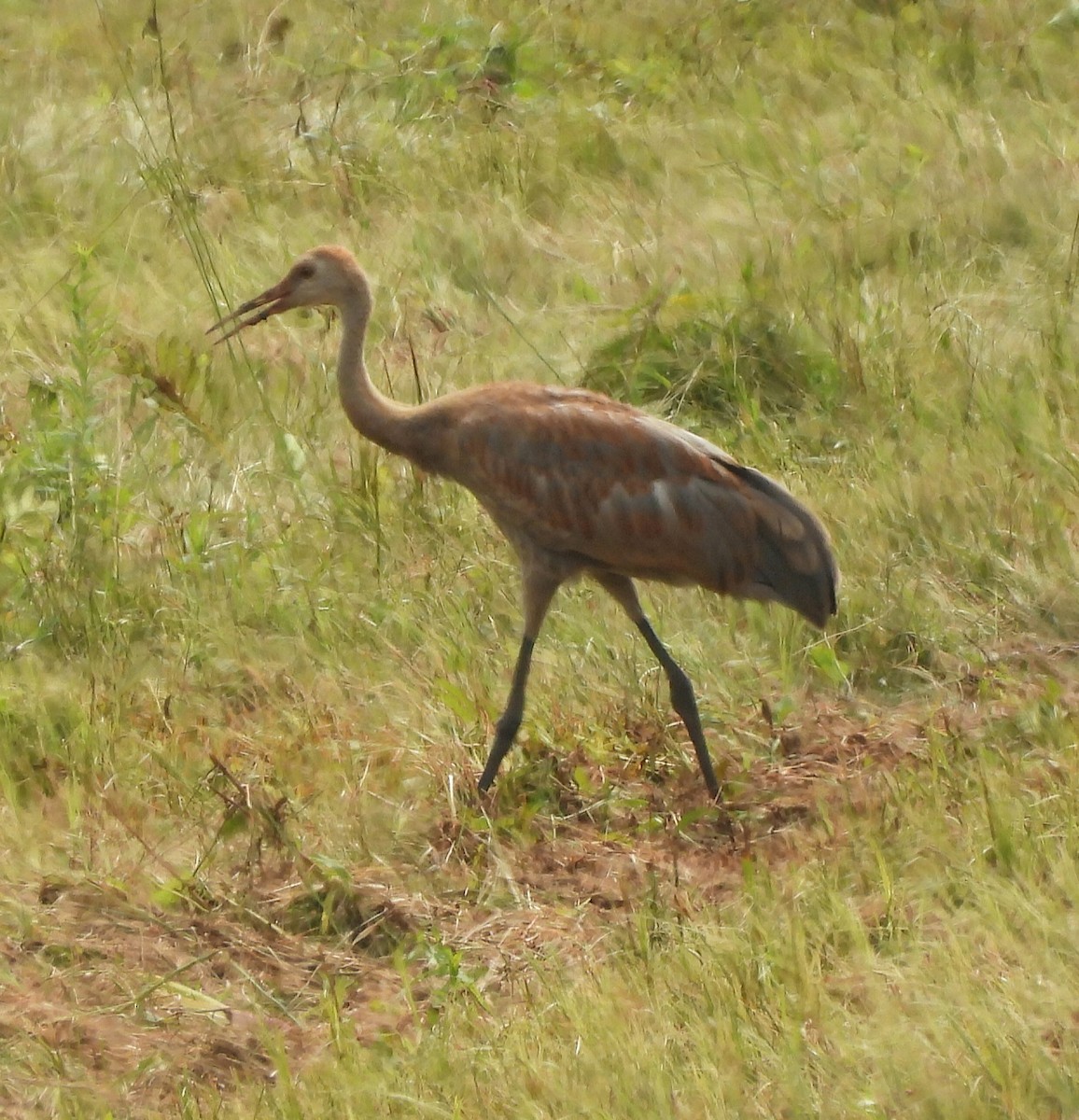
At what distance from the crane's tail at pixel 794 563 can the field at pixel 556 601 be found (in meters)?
0.22

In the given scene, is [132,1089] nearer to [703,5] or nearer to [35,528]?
[35,528]

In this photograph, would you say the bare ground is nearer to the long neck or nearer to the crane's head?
the long neck

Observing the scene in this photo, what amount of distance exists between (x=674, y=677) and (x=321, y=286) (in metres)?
1.73

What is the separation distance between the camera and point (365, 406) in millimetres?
6047

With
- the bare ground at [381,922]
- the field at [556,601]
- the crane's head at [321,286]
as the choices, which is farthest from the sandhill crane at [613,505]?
the crane's head at [321,286]

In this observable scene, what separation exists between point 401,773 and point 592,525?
0.86 metres

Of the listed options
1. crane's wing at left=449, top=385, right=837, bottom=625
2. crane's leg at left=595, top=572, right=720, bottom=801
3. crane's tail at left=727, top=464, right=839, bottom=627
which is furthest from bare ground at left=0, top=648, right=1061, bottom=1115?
crane's wing at left=449, top=385, right=837, bottom=625

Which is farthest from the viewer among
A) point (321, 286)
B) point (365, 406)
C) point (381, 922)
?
point (321, 286)

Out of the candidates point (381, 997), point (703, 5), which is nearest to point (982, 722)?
point (381, 997)

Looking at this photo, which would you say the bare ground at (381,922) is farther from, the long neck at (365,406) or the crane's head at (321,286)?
the crane's head at (321,286)

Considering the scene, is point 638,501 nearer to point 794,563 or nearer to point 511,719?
point 794,563

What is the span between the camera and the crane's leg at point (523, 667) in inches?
215

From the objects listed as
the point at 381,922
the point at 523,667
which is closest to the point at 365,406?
the point at 523,667

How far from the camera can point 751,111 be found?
941cm
